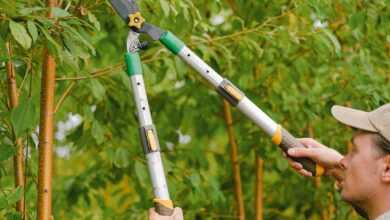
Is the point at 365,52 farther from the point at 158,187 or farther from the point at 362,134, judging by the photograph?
the point at 158,187

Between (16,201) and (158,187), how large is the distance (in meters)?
0.76

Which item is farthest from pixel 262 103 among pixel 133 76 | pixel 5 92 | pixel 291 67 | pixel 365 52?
pixel 133 76

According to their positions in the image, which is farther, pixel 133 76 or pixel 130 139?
pixel 130 139

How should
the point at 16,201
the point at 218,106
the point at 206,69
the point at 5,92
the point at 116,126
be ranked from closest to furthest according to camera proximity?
the point at 206,69, the point at 16,201, the point at 5,92, the point at 116,126, the point at 218,106

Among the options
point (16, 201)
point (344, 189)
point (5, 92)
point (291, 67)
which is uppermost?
point (291, 67)

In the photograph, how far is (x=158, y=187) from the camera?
2.84 meters

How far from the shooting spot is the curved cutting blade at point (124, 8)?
3.05 m

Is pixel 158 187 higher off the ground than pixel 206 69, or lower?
lower

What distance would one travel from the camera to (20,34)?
9.53 feet

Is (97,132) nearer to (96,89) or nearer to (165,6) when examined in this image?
(96,89)

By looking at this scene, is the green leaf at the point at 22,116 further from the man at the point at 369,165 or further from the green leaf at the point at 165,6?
the man at the point at 369,165

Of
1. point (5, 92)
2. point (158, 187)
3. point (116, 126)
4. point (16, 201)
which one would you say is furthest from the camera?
point (116, 126)

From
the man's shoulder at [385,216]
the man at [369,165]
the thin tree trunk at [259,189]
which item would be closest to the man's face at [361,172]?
the man at [369,165]

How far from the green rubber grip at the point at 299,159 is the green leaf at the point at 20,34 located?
33.7 inches
